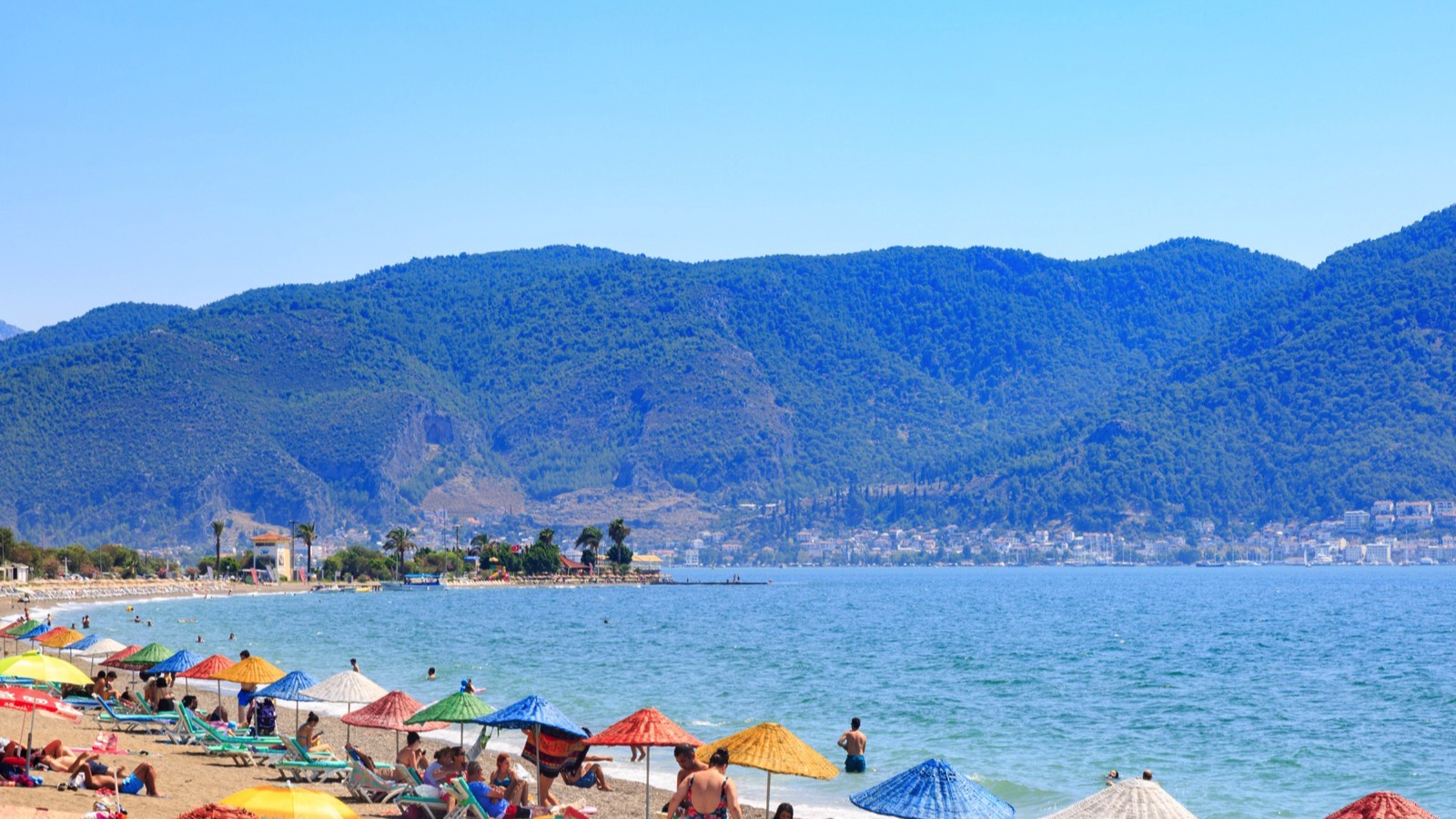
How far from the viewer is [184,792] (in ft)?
66.5

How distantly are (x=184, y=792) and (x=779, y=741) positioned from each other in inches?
305

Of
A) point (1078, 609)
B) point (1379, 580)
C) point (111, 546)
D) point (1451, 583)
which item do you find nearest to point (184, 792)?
point (1078, 609)

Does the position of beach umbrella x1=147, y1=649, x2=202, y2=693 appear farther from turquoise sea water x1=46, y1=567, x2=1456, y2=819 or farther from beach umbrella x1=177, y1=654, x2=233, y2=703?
turquoise sea water x1=46, y1=567, x2=1456, y2=819

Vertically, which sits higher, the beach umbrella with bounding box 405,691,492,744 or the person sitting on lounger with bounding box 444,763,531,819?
the beach umbrella with bounding box 405,691,492,744

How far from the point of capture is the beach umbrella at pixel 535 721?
21000 millimetres

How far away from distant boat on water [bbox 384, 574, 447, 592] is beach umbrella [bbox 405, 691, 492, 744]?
133 meters

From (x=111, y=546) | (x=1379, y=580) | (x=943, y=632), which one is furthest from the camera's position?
(x=1379, y=580)

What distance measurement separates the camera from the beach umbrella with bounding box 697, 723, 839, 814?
59.4ft

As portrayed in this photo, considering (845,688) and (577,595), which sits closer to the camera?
(845,688)

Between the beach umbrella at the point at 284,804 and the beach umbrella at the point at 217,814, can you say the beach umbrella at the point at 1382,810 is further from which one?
the beach umbrella at the point at 217,814

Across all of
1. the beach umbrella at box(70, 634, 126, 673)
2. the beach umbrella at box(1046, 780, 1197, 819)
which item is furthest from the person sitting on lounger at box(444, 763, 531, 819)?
the beach umbrella at box(70, 634, 126, 673)

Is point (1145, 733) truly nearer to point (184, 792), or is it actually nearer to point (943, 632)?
point (184, 792)

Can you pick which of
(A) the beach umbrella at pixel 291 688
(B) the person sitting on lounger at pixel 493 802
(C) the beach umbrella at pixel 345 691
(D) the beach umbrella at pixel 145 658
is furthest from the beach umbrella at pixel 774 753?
(D) the beach umbrella at pixel 145 658

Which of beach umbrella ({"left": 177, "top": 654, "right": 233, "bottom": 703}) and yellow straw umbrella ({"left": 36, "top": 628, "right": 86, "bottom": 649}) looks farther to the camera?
yellow straw umbrella ({"left": 36, "top": 628, "right": 86, "bottom": 649})
